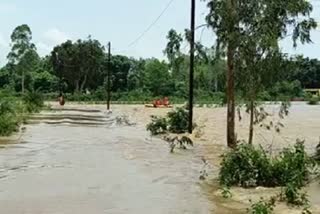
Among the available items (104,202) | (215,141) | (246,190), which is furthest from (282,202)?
(215,141)

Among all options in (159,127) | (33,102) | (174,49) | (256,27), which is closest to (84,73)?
(33,102)

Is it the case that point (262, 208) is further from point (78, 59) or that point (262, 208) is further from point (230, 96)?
point (78, 59)

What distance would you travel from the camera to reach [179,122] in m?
33.5

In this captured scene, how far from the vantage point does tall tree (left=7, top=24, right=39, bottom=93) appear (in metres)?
112

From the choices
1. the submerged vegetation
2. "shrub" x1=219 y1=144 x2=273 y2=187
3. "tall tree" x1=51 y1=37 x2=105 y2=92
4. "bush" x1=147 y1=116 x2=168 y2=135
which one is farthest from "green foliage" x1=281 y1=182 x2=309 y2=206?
"tall tree" x1=51 y1=37 x2=105 y2=92

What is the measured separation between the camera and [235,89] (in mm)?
23125

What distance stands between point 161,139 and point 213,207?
1806cm

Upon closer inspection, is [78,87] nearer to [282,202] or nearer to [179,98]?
[179,98]

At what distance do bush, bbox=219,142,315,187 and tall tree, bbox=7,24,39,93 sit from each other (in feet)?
326

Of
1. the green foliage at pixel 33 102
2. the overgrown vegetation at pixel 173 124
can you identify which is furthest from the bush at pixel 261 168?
the green foliage at pixel 33 102

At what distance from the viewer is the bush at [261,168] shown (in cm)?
1424

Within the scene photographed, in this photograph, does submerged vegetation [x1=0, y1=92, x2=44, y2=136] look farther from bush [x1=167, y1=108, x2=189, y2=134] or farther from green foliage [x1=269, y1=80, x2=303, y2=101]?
green foliage [x1=269, y1=80, x2=303, y2=101]

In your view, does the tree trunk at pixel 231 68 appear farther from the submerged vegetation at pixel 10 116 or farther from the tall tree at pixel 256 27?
the submerged vegetation at pixel 10 116

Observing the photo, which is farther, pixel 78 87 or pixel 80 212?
pixel 78 87
